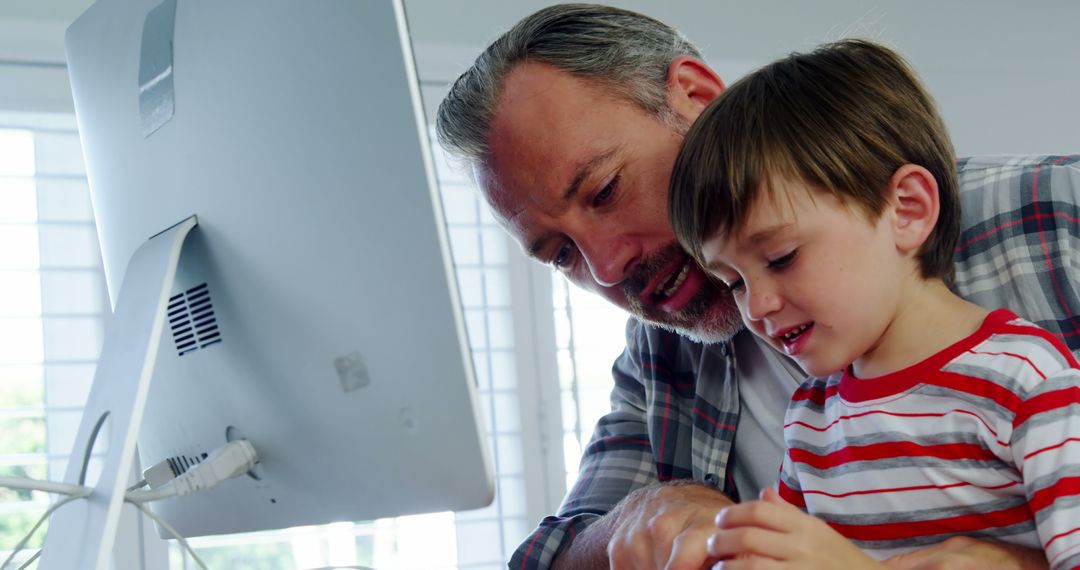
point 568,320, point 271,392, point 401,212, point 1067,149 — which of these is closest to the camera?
point 401,212

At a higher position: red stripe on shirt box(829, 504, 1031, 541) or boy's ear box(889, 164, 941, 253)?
boy's ear box(889, 164, 941, 253)

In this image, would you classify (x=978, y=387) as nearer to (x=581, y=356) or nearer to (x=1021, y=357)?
(x=1021, y=357)

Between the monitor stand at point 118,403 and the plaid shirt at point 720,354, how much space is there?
23.4 inches

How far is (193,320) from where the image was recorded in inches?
37.1

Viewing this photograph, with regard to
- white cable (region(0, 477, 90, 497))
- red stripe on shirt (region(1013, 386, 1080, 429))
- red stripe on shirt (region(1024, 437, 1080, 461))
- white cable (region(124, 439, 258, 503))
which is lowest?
red stripe on shirt (region(1024, 437, 1080, 461))

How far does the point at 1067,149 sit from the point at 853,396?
3670mm

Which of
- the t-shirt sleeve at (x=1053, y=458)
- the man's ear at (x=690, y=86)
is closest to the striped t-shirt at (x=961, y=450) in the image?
the t-shirt sleeve at (x=1053, y=458)

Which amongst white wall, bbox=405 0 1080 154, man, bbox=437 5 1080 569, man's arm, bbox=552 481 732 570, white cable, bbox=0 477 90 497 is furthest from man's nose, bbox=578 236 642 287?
white wall, bbox=405 0 1080 154

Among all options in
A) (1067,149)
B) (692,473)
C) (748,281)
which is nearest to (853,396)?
(748,281)

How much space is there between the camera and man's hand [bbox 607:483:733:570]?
2.64 feet

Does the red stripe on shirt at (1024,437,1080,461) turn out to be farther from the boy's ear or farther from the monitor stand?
the monitor stand

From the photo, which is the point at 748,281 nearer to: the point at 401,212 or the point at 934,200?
the point at 934,200

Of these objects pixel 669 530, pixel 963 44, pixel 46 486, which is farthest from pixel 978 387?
pixel 963 44

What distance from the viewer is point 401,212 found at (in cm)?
72
